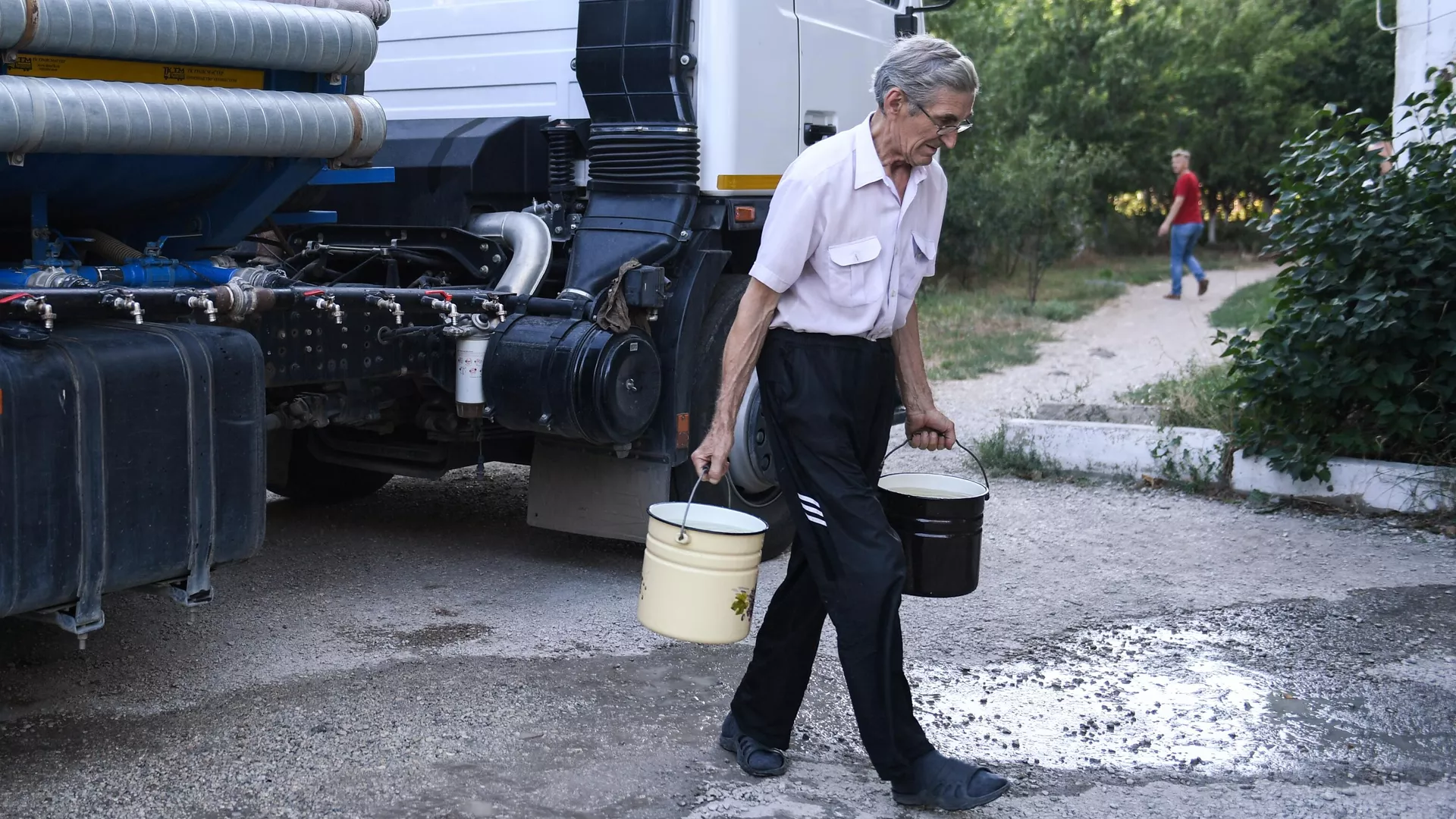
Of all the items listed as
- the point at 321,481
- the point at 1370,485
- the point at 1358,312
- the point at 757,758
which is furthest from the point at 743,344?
the point at 1370,485

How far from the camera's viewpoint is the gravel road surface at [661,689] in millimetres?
3477

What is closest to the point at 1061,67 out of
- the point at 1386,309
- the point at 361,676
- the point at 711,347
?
the point at 1386,309

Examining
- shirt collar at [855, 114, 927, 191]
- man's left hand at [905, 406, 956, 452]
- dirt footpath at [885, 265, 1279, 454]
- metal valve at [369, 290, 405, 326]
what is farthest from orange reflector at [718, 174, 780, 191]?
dirt footpath at [885, 265, 1279, 454]

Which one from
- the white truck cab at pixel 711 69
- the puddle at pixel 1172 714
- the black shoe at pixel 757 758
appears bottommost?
the puddle at pixel 1172 714

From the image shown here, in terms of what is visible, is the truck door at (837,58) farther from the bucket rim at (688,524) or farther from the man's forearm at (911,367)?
the bucket rim at (688,524)

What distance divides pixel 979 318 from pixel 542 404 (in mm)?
10461

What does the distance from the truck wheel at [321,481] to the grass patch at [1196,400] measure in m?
4.25

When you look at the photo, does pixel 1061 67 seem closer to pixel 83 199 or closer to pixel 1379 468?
pixel 1379 468

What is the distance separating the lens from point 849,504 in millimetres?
3299

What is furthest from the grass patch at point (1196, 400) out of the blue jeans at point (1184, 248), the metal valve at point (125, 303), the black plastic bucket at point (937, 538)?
the blue jeans at point (1184, 248)

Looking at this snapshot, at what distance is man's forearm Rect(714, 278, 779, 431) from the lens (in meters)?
3.32

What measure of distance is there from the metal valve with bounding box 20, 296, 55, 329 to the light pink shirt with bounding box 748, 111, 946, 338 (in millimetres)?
1674

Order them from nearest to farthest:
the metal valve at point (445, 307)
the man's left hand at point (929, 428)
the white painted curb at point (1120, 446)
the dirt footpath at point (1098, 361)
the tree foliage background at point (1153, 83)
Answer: the man's left hand at point (929, 428) → the metal valve at point (445, 307) → the white painted curb at point (1120, 446) → the dirt footpath at point (1098, 361) → the tree foliage background at point (1153, 83)

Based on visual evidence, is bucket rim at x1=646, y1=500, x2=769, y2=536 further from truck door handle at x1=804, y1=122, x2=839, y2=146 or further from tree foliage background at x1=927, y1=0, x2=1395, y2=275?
tree foliage background at x1=927, y1=0, x2=1395, y2=275
